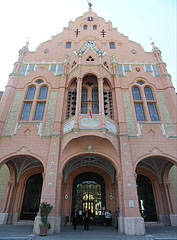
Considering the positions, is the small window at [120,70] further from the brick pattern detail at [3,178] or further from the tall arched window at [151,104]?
the brick pattern detail at [3,178]

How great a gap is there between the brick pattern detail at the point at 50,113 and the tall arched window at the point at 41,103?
2.80 ft

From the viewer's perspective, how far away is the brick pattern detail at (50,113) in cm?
1505

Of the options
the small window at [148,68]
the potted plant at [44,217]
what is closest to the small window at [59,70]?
the small window at [148,68]

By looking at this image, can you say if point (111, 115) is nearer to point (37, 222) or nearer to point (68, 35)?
point (37, 222)

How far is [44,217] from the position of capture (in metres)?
10.7

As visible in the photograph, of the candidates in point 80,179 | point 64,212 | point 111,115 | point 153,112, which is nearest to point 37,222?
point 64,212

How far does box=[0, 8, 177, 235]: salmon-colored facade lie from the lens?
1325cm

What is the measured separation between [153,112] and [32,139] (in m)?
12.5

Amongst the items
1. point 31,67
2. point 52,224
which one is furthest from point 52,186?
point 31,67

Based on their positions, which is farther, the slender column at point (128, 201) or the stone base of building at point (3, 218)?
the stone base of building at point (3, 218)

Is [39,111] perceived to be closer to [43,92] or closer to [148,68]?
[43,92]

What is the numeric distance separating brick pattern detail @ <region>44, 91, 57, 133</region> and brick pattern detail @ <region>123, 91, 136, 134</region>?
7.46m

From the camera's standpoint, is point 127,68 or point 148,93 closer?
point 148,93

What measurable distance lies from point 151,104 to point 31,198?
16.5 metres
